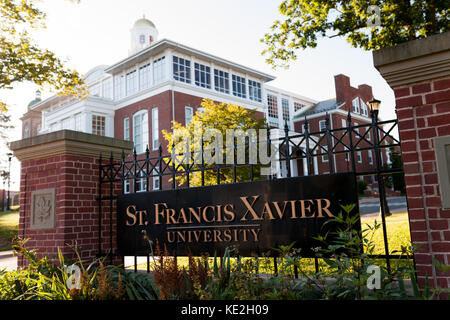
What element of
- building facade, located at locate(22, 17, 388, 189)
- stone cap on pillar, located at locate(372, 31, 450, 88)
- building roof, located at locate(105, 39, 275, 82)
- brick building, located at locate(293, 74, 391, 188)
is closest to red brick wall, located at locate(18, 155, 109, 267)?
stone cap on pillar, located at locate(372, 31, 450, 88)

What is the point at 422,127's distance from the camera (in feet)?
10.6

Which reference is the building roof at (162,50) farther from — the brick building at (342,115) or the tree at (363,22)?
the tree at (363,22)

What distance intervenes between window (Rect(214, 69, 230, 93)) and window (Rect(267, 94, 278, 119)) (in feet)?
24.4

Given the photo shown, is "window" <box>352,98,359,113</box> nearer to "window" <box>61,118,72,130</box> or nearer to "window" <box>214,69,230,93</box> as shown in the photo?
"window" <box>214,69,230,93</box>

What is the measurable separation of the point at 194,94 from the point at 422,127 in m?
25.1

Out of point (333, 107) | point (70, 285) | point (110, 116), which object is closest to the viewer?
point (70, 285)

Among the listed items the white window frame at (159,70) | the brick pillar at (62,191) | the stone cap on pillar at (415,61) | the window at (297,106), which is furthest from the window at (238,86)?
the stone cap on pillar at (415,61)

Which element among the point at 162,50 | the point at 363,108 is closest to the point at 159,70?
the point at 162,50

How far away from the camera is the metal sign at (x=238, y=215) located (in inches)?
152

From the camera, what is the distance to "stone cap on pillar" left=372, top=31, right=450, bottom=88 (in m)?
3.15

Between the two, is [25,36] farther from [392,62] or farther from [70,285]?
[392,62]

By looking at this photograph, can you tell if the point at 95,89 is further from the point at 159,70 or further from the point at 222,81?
the point at 222,81
